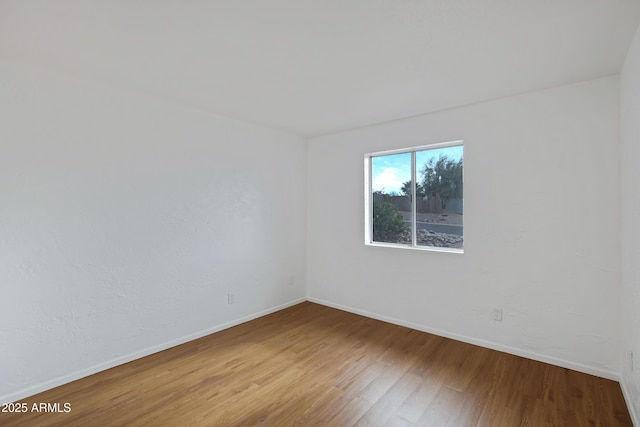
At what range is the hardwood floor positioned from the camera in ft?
6.45

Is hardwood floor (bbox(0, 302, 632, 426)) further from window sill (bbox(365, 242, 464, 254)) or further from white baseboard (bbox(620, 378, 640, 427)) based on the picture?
window sill (bbox(365, 242, 464, 254))

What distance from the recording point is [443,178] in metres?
3.39

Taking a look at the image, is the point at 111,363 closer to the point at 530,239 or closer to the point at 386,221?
the point at 386,221

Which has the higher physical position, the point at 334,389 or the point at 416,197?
the point at 416,197

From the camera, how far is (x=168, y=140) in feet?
9.83

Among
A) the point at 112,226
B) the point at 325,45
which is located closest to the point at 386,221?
the point at 325,45

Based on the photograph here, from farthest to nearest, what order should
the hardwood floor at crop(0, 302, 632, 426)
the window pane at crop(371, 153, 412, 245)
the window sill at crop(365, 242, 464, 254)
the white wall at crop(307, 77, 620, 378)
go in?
the window pane at crop(371, 153, 412, 245), the window sill at crop(365, 242, 464, 254), the white wall at crop(307, 77, 620, 378), the hardwood floor at crop(0, 302, 632, 426)

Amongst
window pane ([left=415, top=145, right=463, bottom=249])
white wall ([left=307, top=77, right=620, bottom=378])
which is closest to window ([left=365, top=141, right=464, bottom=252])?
window pane ([left=415, top=145, right=463, bottom=249])

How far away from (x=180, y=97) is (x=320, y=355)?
2861 mm

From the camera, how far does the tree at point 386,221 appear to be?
149 inches

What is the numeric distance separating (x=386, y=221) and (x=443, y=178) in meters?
0.90

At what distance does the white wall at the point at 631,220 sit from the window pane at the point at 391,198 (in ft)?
6.16

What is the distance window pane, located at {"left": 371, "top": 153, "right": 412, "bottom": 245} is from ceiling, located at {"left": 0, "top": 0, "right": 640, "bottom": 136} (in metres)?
1.06

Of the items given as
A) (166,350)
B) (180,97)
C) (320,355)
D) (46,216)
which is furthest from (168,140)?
(320,355)
